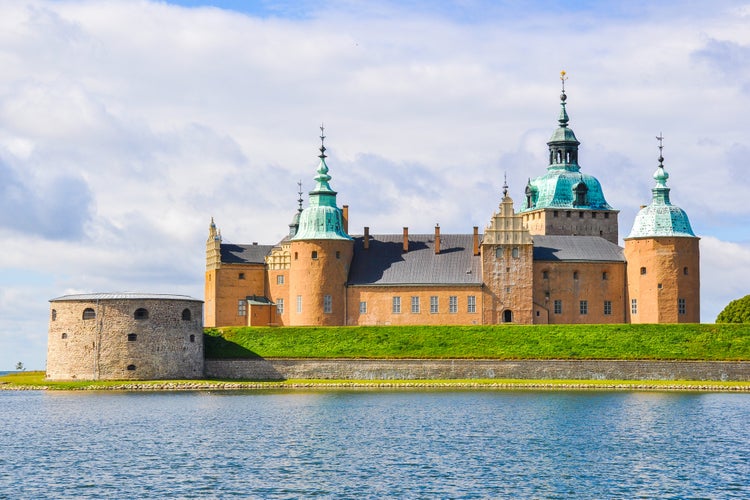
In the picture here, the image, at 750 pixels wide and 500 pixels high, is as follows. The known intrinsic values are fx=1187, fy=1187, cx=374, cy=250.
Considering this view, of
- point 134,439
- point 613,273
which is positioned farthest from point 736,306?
point 134,439

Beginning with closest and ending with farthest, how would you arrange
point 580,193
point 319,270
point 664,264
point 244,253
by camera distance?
point 664,264 → point 319,270 → point 244,253 → point 580,193

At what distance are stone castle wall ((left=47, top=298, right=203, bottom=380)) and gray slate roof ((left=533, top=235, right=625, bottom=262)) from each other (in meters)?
27.1

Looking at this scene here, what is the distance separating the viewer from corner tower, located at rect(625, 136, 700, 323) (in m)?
80.5

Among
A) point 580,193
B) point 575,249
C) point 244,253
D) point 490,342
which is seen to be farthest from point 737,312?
point 244,253

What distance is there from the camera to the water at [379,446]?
35500 millimetres

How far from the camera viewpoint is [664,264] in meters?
80.9

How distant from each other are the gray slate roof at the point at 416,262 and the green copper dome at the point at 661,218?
11.7 meters

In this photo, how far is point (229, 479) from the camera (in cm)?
3672

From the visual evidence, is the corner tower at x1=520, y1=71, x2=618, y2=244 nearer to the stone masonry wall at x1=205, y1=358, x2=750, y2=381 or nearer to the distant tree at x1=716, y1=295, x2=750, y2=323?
the distant tree at x1=716, y1=295, x2=750, y2=323

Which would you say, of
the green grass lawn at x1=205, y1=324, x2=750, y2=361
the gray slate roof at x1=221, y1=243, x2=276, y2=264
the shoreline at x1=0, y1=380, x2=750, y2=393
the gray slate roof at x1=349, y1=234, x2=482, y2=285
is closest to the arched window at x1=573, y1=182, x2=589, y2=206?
the gray slate roof at x1=349, y1=234, x2=482, y2=285

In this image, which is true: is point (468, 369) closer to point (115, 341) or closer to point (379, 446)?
point (115, 341)

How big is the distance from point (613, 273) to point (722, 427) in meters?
35.6

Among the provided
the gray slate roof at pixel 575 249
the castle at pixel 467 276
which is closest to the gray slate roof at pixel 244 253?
the castle at pixel 467 276

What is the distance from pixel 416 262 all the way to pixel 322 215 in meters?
7.71
